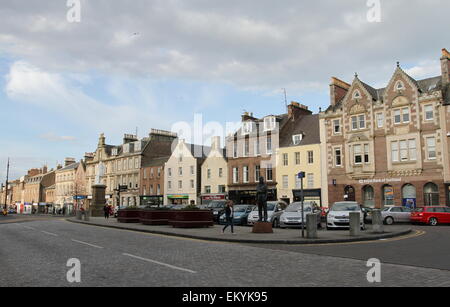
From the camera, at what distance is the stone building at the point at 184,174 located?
55719 mm

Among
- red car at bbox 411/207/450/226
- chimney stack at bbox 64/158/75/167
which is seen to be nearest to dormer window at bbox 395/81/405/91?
red car at bbox 411/207/450/226

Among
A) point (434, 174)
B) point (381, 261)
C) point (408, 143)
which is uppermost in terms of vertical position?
point (408, 143)

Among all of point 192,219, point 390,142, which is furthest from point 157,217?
point 390,142

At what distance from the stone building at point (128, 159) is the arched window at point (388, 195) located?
131 feet

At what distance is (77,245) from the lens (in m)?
14.2

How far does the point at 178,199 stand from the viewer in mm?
58406

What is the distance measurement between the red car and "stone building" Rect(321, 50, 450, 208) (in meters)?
6.43

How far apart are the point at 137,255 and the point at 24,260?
3022 mm

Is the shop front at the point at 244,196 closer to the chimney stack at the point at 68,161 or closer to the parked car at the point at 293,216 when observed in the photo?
the parked car at the point at 293,216

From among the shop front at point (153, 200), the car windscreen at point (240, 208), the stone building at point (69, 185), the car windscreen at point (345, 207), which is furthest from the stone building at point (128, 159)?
the car windscreen at point (345, 207)

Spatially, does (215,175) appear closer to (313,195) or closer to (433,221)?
(313,195)

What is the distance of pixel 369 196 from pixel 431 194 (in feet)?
19.2
